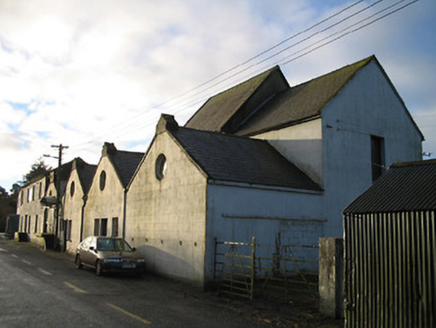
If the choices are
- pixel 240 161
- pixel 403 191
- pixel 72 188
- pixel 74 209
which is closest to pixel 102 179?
pixel 74 209

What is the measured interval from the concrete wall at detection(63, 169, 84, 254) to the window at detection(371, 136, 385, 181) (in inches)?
786

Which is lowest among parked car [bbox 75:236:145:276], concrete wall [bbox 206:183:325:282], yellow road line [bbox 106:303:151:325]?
yellow road line [bbox 106:303:151:325]

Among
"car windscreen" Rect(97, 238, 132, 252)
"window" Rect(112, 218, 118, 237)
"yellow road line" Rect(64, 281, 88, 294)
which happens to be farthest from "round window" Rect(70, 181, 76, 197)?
"yellow road line" Rect(64, 281, 88, 294)

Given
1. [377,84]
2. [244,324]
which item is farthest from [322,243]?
[377,84]

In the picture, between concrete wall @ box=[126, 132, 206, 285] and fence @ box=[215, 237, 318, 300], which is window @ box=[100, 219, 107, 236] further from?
fence @ box=[215, 237, 318, 300]

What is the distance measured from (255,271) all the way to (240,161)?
4776 mm

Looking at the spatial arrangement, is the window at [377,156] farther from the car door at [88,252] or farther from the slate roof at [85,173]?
the slate roof at [85,173]

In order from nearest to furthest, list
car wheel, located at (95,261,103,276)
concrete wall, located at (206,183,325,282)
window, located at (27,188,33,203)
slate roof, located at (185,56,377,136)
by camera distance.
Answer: concrete wall, located at (206,183,325,282) → car wheel, located at (95,261,103,276) → slate roof, located at (185,56,377,136) → window, located at (27,188,33,203)

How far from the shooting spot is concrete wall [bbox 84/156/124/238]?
23.1m

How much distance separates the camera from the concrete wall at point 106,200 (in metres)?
23.1

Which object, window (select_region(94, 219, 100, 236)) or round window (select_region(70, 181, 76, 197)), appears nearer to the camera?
window (select_region(94, 219, 100, 236))

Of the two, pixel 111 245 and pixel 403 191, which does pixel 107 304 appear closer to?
pixel 111 245

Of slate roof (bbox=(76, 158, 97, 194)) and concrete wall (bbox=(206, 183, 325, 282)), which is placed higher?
slate roof (bbox=(76, 158, 97, 194))

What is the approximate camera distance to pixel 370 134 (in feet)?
69.5
